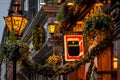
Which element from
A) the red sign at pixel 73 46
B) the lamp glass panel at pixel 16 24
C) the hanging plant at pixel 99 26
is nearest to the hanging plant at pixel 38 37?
the red sign at pixel 73 46

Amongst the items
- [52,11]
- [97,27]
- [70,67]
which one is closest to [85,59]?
[70,67]

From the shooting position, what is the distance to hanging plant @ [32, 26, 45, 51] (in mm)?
28281

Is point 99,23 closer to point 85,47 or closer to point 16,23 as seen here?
point 16,23

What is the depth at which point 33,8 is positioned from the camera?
35.0m

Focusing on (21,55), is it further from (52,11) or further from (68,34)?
(52,11)

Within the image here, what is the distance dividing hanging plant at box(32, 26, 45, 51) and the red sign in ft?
32.0

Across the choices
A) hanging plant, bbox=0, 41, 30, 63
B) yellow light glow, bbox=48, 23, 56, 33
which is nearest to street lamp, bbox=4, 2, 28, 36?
hanging plant, bbox=0, 41, 30, 63

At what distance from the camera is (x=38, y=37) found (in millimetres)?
28609

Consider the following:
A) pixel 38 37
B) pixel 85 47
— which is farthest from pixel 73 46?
pixel 38 37

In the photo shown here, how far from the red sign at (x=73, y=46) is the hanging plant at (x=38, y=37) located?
32.0ft

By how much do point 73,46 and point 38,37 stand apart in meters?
10.8

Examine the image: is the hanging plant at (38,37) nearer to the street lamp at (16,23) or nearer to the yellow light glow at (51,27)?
the yellow light glow at (51,27)

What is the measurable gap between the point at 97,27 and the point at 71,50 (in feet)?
15.1

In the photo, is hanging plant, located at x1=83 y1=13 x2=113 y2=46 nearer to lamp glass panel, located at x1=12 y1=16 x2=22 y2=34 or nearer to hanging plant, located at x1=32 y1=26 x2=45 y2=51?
lamp glass panel, located at x1=12 y1=16 x2=22 y2=34
